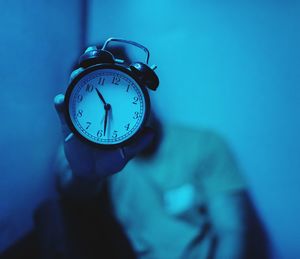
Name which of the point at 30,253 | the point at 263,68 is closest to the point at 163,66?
the point at 263,68

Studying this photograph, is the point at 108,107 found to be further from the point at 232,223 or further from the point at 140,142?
the point at 232,223

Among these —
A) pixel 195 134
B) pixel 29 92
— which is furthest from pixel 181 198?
pixel 29 92

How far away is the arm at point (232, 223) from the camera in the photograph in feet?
4.87

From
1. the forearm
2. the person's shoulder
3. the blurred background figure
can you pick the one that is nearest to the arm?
the blurred background figure

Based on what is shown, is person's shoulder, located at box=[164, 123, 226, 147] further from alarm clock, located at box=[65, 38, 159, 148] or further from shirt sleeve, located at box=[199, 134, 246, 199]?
alarm clock, located at box=[65, 38, 159, 148]

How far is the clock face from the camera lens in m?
0.87

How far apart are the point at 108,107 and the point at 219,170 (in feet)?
3.29

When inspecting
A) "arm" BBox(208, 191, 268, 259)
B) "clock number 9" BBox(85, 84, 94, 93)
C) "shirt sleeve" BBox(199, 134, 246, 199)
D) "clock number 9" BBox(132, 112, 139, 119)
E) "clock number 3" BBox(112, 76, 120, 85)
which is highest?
"clock number 3" BBox(112, 76, 120, 85)

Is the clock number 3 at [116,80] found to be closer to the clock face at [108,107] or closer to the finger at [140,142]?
the clock face at [108,107]

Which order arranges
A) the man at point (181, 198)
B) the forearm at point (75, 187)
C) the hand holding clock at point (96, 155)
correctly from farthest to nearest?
the man at point (181, 198) < the forearm at point (75, 187) < the hand holding clock at point (96, 155)

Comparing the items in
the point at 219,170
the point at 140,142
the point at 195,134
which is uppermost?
the point at 140,142

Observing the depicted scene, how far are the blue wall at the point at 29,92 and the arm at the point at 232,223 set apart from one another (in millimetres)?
975

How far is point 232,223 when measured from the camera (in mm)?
1536

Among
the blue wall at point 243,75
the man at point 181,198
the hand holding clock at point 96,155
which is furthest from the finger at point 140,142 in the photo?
the blue wall at point 243,75
